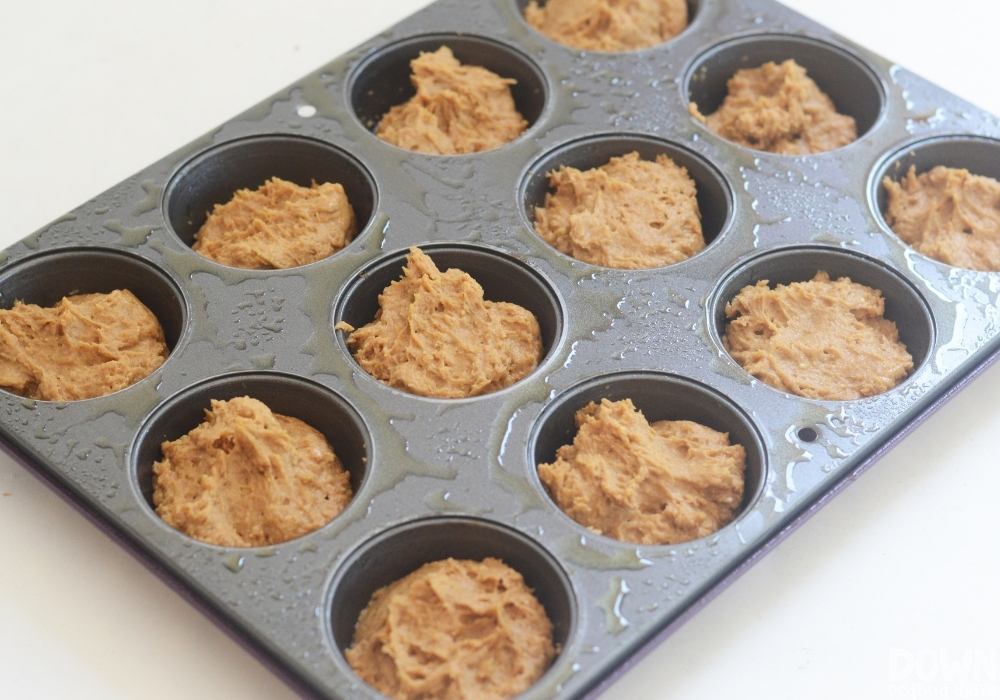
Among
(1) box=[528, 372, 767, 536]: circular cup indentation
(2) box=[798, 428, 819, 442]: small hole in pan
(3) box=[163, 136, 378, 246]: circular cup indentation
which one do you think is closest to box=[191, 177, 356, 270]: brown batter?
(3) box=[163, 136, 378, 246]: circular cup indentation

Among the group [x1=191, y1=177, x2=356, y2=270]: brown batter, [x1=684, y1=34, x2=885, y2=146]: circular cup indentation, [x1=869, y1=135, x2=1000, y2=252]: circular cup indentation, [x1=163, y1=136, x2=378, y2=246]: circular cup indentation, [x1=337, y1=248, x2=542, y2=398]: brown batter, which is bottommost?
[x1=869, y1=135, x2=1000, y2=252]: circular cup indentation

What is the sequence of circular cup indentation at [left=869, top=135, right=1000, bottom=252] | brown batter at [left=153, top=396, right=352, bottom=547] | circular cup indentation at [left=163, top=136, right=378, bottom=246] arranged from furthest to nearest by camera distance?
circular cup indentation at [left=869, top=135, right=1000, bottom=252]
circular cup indentation at [left=163, top=136, right=378, bottom=246]
brown batter at [left=153, top=396, right=352, bottom=547]

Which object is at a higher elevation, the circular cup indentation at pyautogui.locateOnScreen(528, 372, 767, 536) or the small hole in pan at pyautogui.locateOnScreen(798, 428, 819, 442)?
the circular cup indentation at pyautogui.locateOnScreen(528, 372, 767, 536)

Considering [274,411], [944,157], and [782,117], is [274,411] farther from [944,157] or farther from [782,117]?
[944,157]

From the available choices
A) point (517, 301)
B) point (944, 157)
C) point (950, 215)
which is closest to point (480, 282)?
point (517, 301)

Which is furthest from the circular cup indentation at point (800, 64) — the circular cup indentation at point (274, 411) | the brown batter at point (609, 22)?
the circular cup indentation at point (274, 411)

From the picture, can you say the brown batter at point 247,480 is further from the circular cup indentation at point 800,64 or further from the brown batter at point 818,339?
the circular cup indentation at point 800,64

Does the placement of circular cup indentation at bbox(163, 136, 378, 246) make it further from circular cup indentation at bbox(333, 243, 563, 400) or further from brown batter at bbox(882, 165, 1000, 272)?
brown batter at bbox(882, 165, 1000, 272)
